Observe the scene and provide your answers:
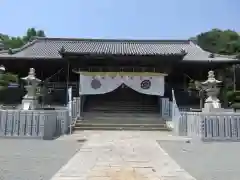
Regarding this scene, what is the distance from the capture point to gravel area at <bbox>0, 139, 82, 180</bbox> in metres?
5.78

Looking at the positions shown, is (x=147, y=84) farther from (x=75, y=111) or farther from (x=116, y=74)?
(x=75, y=111)

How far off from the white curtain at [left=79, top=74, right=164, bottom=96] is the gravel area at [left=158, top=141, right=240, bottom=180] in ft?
26.2

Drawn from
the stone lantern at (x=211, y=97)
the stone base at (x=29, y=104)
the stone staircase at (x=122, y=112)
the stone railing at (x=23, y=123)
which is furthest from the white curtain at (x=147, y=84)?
the stone railing at (x=23, y=123)

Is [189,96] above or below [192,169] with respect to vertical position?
above

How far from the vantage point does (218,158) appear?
7.85 meters

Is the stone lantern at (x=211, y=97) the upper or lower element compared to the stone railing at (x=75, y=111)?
upper

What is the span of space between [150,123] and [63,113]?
16.5ft

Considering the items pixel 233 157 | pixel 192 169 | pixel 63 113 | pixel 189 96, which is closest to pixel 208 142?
pixel 233 157

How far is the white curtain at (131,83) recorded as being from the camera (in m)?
19.0

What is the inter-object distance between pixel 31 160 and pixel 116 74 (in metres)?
12.2

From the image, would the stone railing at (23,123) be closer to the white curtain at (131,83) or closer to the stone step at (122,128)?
the stone step at (122,128)

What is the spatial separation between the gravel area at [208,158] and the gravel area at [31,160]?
2.92m

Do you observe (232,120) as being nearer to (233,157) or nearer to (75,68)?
(233,157)

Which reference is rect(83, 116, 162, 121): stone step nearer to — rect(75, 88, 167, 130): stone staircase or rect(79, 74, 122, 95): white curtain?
rect(75, 88, 167, 130): stone staircase
